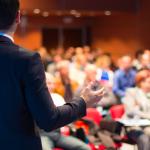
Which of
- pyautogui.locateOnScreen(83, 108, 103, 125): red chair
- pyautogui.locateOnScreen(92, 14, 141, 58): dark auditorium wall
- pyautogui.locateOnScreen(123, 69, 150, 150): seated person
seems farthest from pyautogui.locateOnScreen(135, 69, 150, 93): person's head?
pyautogui.locateOnScreen(92, 14, 141, 58): dark auditorium wall

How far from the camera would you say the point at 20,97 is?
1585mm

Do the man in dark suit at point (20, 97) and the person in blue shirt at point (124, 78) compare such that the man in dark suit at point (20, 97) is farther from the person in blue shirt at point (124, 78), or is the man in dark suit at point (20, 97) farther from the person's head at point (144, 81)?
the person in blue shirt at point (124, 78)

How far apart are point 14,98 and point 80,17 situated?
51.0 feet

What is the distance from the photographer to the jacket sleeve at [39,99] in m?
1.55

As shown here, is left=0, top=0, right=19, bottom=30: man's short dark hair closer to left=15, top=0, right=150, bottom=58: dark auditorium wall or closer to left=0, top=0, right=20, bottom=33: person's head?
left=0, top=0, right=20, bottom=33: person's head

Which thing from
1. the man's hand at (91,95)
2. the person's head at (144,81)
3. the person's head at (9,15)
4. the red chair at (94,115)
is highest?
the person's head at (9,15)

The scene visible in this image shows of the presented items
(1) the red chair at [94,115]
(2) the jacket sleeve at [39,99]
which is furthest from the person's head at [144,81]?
(2) the jacket sleeve at [39,99]

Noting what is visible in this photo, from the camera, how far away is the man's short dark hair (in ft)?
5.23

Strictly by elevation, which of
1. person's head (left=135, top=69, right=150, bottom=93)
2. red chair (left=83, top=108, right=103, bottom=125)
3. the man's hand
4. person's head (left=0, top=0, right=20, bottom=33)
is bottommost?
red chair (left=83, top=108, right=103, bottom=125)

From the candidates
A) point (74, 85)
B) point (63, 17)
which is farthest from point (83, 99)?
point (63, 17)

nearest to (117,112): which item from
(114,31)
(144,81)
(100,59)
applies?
(144,81)

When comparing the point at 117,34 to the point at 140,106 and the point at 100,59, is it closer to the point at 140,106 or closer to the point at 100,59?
the point at 100,59

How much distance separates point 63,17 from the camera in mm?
16578

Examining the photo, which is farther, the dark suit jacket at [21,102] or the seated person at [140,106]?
the seated person at [140,106]
